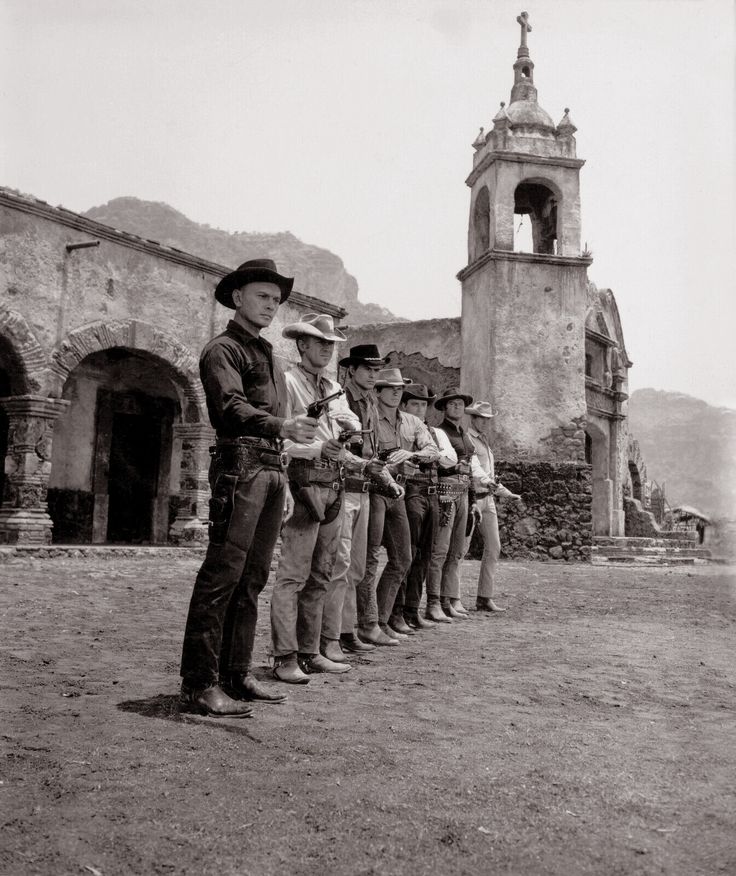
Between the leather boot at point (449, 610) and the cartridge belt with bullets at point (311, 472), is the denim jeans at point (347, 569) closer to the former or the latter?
the cartridge belt with bullets at point (311, 472)

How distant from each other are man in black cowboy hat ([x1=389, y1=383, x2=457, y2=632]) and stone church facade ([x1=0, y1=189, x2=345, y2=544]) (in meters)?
6.77

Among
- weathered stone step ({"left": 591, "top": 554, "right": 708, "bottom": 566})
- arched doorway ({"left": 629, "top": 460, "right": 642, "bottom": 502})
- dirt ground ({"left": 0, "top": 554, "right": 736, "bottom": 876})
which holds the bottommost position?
dirt ground ({"left": 0, "top": 554, "right": 736, "bottom": 876})

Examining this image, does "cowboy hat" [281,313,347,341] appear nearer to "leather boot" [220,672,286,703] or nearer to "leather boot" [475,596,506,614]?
"leather boot" [220,672,286,703]

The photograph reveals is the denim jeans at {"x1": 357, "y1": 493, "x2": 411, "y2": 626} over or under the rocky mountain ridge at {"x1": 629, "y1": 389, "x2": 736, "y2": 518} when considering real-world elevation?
under

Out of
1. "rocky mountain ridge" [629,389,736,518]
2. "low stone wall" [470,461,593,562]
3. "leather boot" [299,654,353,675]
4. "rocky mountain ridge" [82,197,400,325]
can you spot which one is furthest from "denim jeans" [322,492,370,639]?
"rocky mountain ridge" [82,197,400,325]

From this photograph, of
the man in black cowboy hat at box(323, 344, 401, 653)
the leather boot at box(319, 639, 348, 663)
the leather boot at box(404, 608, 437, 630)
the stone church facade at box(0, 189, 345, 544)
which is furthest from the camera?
the stone church facade at box(0, 189, 345, 544)

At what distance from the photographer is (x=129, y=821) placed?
2.23m

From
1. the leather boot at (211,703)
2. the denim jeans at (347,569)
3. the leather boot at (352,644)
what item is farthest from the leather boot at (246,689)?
the leather boot at (352,644)

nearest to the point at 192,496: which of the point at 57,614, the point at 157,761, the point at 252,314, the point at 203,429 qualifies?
the point at 203,429

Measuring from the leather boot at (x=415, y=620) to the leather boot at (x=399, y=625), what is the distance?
0.20m

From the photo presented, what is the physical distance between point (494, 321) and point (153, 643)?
11.0 m

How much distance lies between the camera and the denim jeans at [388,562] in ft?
17.5

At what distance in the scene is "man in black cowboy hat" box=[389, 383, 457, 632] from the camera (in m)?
6.15

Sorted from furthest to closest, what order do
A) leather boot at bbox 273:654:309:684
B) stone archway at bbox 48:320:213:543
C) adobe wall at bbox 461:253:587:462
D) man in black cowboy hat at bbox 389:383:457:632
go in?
adobe wall at bbox 461:253:587:462 → stone archway at bbox 48:320:213:543 → man in black cowboy hat at bbox 389:383:457:632 → leather boot at bbox 273:654:309:684
